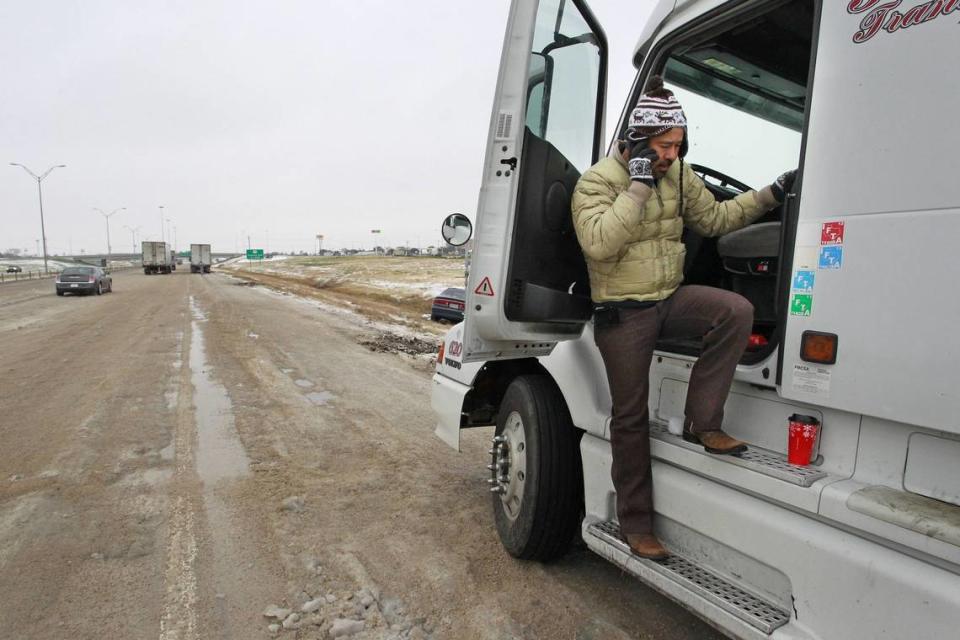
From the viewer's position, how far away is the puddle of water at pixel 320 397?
6699 mm

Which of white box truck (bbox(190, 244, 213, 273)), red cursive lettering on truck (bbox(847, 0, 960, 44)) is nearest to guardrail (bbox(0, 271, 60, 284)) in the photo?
white box truck (bbox(190, 244, 213, 273))

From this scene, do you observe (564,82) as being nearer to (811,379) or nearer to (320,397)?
(811,379)

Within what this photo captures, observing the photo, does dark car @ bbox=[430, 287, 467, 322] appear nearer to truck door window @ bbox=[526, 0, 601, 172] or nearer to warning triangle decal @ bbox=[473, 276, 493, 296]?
truck door window @ bbox=[526, 0, 601, 172]

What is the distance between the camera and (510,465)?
3.41 m

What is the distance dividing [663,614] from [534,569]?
2.33ft

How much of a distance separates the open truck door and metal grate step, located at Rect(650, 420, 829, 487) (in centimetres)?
90

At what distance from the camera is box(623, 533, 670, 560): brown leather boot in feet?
7.82

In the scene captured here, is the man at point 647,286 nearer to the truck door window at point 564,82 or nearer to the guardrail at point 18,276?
the truck door window at point 564,82

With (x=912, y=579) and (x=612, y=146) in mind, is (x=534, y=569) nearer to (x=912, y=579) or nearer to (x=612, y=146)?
(x=912, y=579)

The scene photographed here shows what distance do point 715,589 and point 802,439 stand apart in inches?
25.4

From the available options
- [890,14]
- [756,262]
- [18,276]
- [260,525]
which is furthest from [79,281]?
[18,276]

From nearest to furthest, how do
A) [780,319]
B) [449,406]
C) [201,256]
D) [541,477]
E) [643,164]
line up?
[780,319]
[643,164]
[541,477]
[449,406]
[201,256]

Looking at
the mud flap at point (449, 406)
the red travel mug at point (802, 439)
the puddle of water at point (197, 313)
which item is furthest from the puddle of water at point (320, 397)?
the puddle of water at point (197, 313)

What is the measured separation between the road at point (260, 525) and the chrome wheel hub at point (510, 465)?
0.32 m
